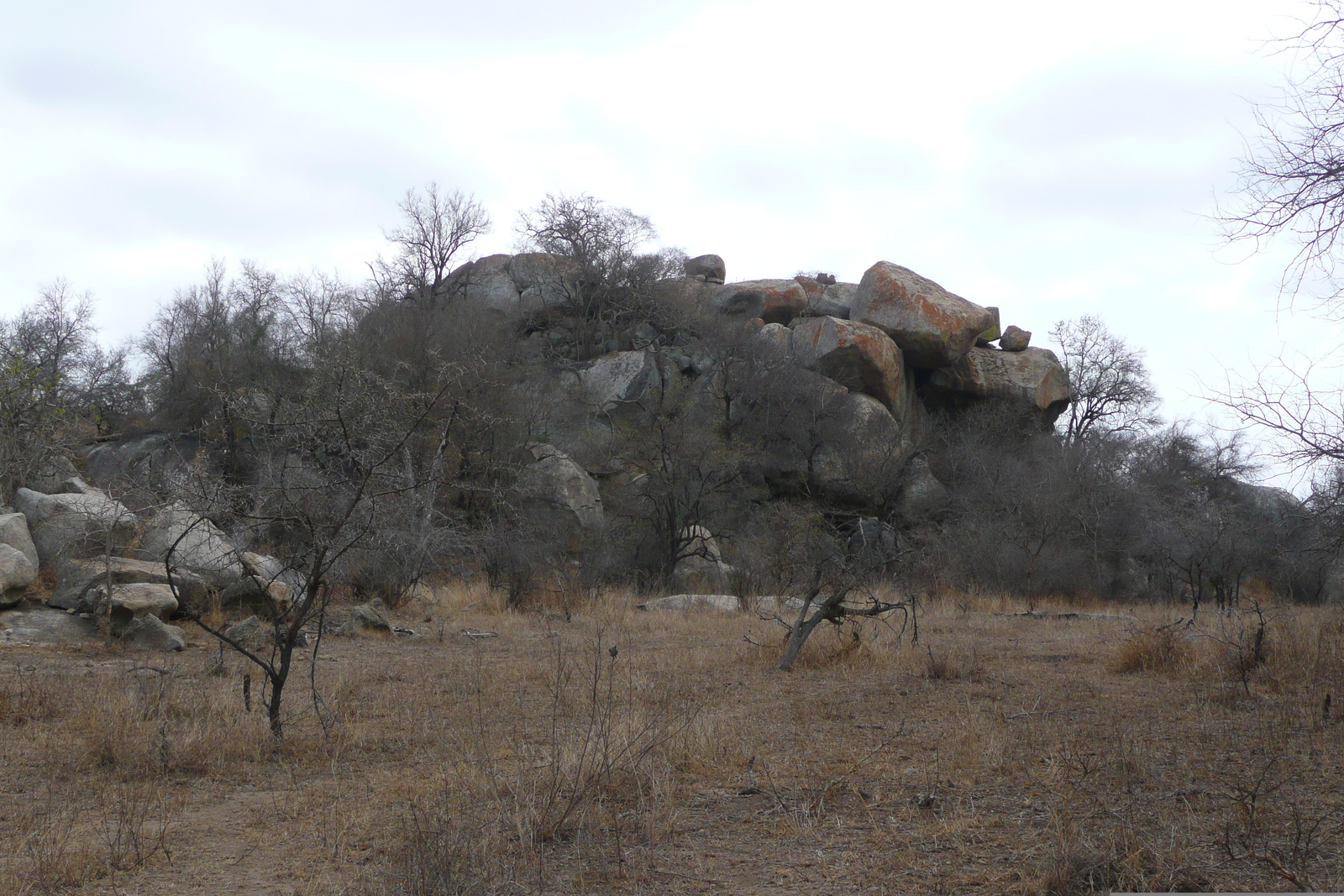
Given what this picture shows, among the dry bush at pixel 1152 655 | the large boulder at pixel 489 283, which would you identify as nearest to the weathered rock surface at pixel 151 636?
the dry bush at pixel 1152 655

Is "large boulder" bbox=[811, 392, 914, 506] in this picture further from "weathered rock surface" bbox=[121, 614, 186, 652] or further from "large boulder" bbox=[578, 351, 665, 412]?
"weathered rock surface" bbox=[121, 614, 186, 652]

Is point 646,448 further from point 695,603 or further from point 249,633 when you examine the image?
point 249,633

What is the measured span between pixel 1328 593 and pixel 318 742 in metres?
27.4

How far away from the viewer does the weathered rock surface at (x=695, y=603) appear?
15661mm

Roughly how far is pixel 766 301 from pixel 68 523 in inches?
1082

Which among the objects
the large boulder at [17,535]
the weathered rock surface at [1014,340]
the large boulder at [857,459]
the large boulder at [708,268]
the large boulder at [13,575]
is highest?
the large boulder at [708,268]

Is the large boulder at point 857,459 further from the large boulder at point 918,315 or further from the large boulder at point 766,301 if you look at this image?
the large boulder at point 766,301

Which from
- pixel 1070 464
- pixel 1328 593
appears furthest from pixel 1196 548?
pixel 1070 464

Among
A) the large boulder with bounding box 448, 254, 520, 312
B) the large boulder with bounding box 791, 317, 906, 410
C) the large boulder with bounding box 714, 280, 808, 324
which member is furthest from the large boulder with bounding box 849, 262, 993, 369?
the large boulder with bounding box 448, 254, 520, 312

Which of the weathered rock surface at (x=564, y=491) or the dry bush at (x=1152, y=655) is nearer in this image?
the dry bush at (x=1152, y=655)

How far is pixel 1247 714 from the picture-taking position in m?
5.89

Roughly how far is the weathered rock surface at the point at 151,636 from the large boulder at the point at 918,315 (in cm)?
2820

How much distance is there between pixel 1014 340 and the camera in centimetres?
3750

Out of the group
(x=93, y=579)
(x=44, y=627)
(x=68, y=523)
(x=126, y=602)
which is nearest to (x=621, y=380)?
(x=68, y=523)
